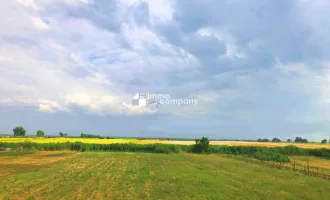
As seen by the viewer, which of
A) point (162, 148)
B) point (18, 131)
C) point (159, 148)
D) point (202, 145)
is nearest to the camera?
point (162, 148)

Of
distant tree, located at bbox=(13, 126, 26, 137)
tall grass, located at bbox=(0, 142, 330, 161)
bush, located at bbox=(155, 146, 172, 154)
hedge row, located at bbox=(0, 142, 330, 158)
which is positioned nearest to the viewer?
tall grass, located at bbox=(0, 142, 330, 161)

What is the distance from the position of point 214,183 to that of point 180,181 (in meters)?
2.71

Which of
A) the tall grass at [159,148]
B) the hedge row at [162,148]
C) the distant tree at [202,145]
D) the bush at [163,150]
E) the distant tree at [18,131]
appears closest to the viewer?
the tall grass at [159,148]

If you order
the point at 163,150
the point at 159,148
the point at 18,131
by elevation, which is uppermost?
the point at 18,131

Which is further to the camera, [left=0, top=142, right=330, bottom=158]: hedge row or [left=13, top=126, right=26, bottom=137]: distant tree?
[left=13, top=126, right=26, bottom=137]: distant tree

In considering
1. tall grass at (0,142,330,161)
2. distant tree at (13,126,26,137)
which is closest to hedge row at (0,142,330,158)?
tall grass at (0,142,330,161)

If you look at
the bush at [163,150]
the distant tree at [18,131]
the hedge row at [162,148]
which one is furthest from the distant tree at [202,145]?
the distant tree at [18,131]

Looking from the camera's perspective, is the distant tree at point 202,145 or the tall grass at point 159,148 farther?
the distant tree at point 202,145

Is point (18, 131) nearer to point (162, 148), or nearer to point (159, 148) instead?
point (159, 148)

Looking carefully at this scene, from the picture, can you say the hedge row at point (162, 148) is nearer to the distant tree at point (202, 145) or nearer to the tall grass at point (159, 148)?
the tall grass at point (159, 148)

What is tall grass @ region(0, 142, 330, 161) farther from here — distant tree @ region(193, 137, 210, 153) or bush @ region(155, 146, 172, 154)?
distant tree @ region(193, 137, 210, 153)

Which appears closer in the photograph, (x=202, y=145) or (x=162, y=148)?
(x=162, y=148)

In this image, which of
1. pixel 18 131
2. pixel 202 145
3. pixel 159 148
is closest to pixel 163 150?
pixel 159 148

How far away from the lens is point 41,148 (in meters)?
53.5
